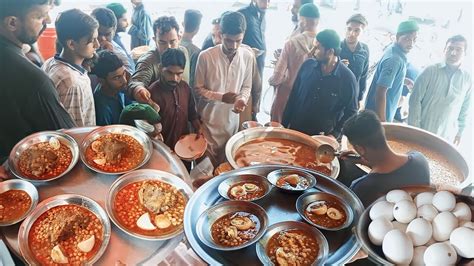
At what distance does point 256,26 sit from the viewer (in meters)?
2.89

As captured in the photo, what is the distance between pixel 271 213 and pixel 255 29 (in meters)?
1.26

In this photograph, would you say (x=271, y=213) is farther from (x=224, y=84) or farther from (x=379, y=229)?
(x=224, y=84)

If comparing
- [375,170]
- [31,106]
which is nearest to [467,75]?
[375,170]

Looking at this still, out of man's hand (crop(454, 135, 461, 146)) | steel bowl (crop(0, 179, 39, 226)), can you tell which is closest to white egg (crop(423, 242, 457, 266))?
man's hand (crop(454, 135, 461, 146))

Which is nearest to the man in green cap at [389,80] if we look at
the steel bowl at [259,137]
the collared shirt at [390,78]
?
the collared shirt at [390,78]

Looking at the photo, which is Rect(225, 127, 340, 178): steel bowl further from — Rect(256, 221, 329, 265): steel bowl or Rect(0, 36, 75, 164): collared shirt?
Rect(0, 36, 75, 164): collared shirt

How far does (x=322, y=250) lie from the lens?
2.53 metres

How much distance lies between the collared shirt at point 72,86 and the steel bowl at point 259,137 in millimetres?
1052

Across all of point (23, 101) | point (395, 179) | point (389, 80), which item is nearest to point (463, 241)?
point (395, 179)

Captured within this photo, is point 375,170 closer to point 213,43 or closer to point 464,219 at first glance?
point 464,219

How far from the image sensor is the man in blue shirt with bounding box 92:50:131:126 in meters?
2.96

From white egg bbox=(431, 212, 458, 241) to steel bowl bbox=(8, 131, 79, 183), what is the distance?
2412 mm

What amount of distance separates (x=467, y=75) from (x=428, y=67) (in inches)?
9.2

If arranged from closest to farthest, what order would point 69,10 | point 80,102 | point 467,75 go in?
point 467,75 → point 69,10 → point 80,102
